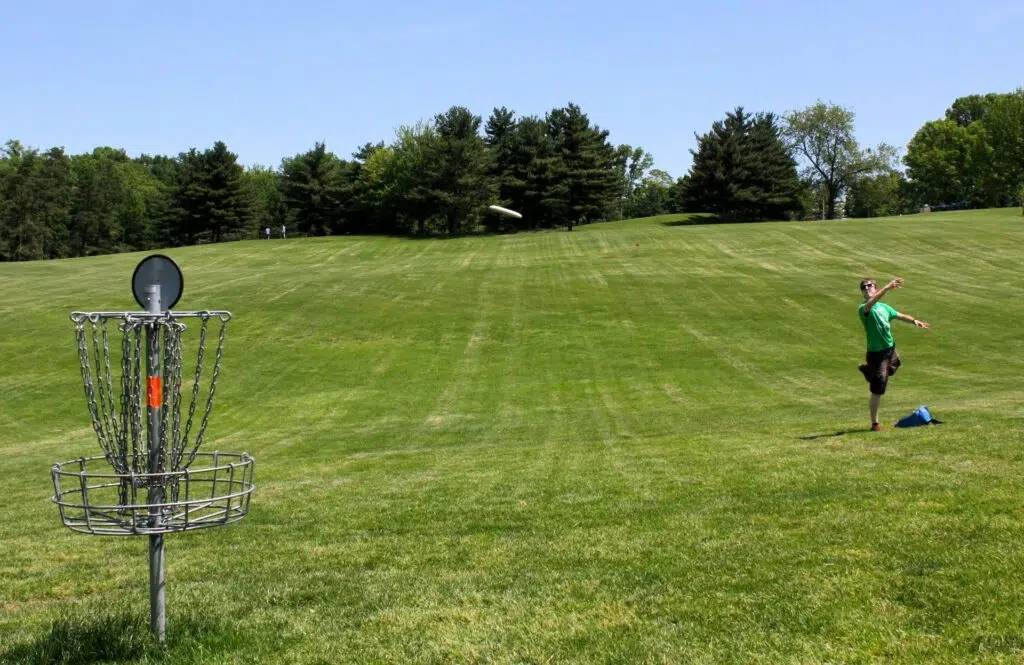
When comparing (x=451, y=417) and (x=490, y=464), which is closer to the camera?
(x=490, y=464)

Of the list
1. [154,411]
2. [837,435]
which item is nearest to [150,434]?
[154,411]

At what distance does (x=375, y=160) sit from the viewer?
11200cm

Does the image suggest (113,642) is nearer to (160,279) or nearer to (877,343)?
(160,279)

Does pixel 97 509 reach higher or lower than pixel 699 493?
higher

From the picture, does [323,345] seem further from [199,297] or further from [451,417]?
[199,297]

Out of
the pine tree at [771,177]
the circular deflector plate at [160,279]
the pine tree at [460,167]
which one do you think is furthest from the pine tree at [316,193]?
the circular deflector plate at [160,279]

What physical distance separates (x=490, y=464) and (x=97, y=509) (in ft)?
28.4

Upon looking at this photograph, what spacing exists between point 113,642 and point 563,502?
5.09 metres

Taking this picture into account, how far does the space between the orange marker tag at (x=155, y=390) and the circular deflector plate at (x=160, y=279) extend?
23.2 inches

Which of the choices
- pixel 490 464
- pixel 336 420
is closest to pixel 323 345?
pixel 336 420

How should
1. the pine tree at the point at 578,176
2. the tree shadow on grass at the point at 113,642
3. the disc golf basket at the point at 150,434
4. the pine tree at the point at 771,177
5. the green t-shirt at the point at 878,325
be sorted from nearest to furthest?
the disc golf basket at the point at 150,434
the tree shadow on grass at the point at 113,642
the green t-shirt at the point at 878,325
the pine tree at the point at 578,176
the pine tree at the point at 771,177

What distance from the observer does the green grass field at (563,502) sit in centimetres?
558

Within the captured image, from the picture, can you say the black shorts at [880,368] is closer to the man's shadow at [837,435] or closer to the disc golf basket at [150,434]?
the man's shadow at [837,435]

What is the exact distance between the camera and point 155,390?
526 centimetres
